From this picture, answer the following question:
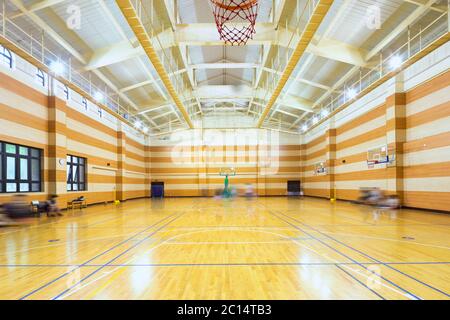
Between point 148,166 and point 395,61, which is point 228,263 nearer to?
point 395,61

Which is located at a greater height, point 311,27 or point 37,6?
point 37,6

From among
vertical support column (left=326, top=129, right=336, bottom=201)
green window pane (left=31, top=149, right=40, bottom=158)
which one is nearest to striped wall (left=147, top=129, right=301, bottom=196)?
vertical support column (left=326, top=129, right=336, bottom=201)

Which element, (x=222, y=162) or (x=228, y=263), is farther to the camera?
(x=222, y=162)

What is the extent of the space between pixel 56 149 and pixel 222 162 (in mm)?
17043

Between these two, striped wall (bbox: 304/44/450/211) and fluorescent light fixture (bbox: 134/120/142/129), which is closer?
striped wall (bbox: 304/44/450/211)

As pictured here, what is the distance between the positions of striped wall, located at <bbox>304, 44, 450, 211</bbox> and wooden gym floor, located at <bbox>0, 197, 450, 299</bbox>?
4.11m

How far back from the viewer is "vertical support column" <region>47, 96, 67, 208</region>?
13995mm

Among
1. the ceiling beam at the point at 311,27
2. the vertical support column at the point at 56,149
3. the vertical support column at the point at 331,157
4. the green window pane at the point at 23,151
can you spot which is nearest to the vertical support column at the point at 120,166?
the vertical support column at the point at 56,149

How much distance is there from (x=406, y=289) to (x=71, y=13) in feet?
A: 43.6

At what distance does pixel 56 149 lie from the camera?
14.1 metres

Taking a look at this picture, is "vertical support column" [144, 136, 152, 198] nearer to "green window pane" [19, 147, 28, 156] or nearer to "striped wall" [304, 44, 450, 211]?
"green window pane" [19, 147, 28, 156]

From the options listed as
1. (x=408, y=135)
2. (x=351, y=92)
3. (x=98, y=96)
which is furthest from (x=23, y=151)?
(x=408, y=135)

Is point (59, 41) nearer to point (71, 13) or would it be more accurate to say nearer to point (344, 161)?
point (71, 13)

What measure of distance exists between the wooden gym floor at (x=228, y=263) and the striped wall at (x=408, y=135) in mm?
4113
